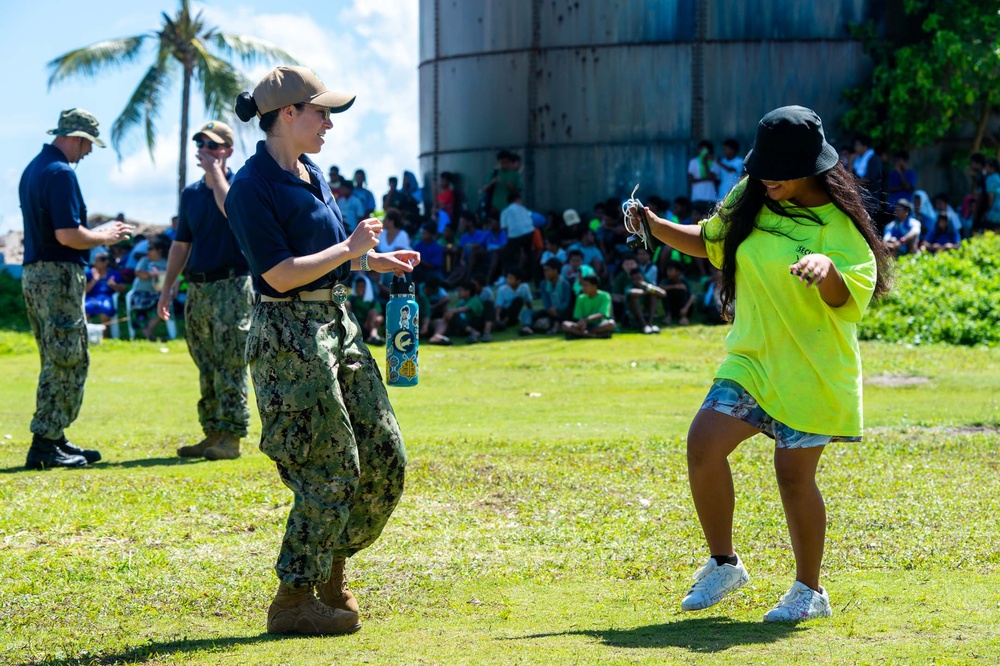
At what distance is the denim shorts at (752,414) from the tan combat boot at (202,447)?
4729 millimetres

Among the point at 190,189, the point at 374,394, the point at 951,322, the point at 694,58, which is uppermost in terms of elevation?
the point at 694,58

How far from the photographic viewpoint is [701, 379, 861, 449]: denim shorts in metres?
4.98

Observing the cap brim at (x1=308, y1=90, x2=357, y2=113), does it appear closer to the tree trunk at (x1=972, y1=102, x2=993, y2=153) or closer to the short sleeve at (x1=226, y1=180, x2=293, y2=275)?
the short sleeve at (x1=226, y1=180, x2=293, y2=275)

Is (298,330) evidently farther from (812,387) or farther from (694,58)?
(694,58)

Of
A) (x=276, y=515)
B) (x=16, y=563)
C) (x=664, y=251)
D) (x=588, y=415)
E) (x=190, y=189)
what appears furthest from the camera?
(x=664, y=251)

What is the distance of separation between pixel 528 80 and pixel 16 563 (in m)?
18.5

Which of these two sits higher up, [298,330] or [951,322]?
[298,330]

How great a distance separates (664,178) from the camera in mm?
22906

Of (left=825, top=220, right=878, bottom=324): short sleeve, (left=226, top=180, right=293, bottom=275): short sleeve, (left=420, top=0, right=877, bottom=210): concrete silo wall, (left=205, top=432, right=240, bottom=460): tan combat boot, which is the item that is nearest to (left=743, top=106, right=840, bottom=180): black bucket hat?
Answer: (left=825, top=220, right=878, bottom=324): short sleeve

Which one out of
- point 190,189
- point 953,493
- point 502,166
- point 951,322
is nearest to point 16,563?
point 190,189

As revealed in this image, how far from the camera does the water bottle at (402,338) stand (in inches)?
205

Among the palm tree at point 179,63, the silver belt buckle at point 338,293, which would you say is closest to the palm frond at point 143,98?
Result: the palm tree at point 179,63

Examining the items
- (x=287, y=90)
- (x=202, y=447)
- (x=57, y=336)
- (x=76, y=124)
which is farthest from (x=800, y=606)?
(x=76, y=124)

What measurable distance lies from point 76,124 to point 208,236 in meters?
1.12
